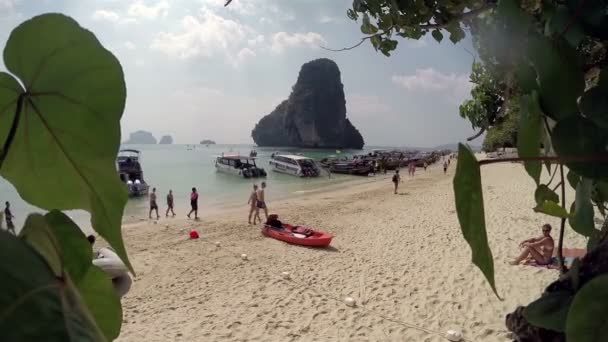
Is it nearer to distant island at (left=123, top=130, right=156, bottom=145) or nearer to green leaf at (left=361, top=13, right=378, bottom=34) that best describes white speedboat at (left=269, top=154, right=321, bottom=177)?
green leaf at (left=361, top=13, right=378, bottom=34)

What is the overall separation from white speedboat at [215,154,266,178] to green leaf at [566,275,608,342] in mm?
30318

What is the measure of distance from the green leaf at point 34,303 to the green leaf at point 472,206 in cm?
28

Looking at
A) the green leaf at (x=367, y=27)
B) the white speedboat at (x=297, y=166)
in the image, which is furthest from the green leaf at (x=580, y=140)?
the white speedboat at (x=297, y=166)

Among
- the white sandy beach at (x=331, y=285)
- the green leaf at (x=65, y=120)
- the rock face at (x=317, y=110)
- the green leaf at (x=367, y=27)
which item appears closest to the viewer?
the green leaf at (x=65, y=120)

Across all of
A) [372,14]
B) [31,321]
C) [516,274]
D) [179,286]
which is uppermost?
[372,14]

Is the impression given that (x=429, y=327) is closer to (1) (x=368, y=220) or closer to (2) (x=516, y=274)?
(2) (x=516, y=274)

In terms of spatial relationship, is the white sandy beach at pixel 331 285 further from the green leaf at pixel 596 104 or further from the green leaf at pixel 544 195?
the green leaf at pixel 596 104

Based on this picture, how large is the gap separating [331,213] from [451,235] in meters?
5.81

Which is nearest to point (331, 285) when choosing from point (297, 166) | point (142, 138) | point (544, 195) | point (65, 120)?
point (544, 195)

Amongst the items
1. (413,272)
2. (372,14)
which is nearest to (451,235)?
(413,272)

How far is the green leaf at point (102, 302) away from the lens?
339mm

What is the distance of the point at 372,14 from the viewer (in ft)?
4.50

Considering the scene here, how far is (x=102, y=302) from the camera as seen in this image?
35 cm

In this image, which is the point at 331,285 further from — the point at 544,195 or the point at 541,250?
the point at 544,195
